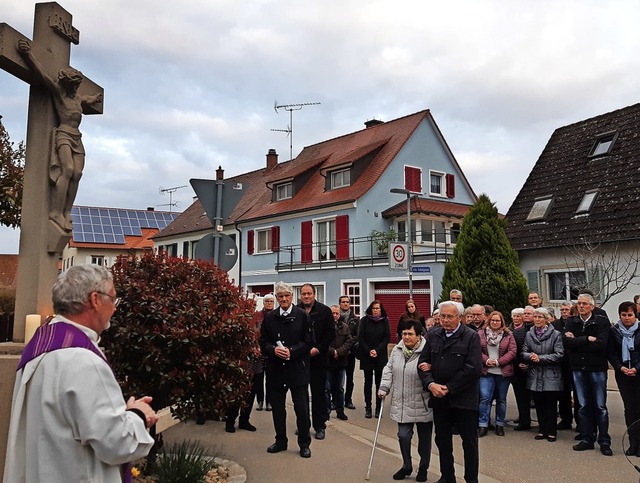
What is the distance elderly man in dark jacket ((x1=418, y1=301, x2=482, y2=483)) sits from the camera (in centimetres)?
580

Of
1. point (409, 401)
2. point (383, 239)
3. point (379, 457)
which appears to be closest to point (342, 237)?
point (383, 239)

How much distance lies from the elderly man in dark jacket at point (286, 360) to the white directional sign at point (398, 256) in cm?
961

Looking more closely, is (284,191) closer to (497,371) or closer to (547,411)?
(497,371)

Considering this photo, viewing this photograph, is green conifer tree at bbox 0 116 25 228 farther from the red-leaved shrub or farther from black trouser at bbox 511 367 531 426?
black trouser at bbox 511 367 531 426

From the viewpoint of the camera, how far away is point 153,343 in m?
5.02

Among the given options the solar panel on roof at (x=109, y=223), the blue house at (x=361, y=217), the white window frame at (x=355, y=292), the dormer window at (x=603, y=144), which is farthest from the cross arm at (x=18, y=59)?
the solar panel on roof at (x=109, y=223)

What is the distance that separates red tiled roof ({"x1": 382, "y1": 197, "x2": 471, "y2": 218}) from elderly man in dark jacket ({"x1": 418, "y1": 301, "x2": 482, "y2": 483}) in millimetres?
20888

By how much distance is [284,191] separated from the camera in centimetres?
3388

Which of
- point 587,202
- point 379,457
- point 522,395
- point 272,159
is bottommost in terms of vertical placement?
point 379,457

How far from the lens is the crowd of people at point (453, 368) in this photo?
5.95 metres

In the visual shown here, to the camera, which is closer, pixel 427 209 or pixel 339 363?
pixel 339 363

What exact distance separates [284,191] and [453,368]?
93.4 feet

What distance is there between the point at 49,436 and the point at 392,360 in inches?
187

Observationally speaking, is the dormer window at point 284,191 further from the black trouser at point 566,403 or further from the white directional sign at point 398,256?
the black trouser at point 566,403
